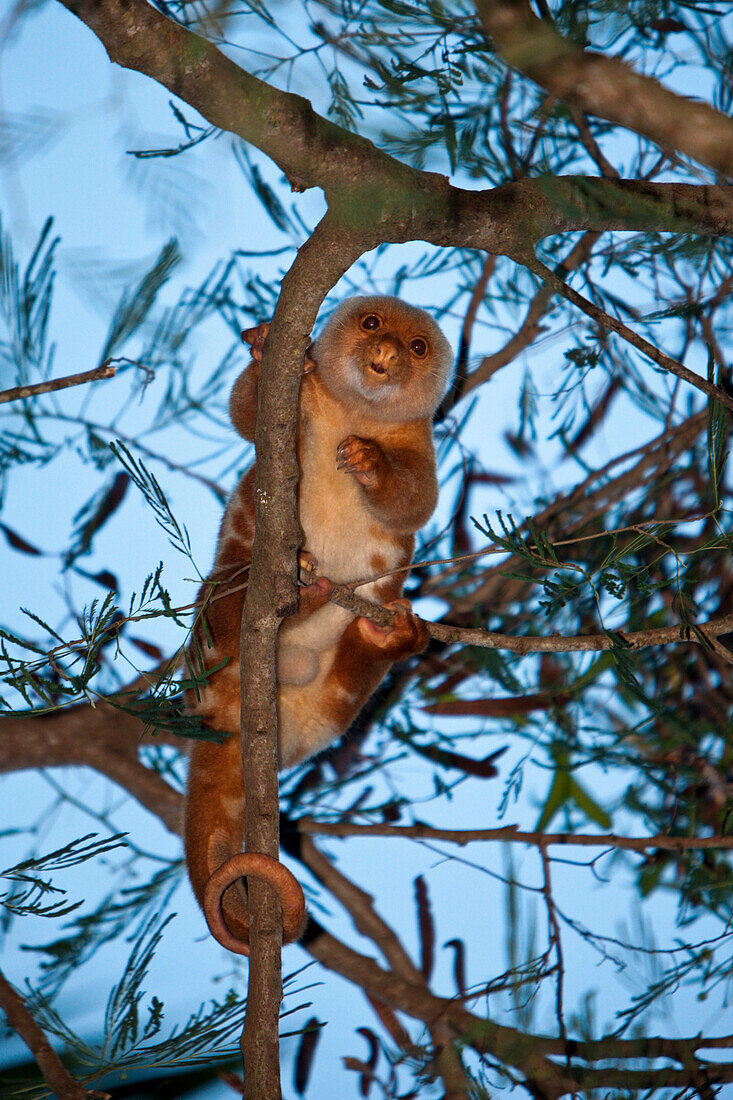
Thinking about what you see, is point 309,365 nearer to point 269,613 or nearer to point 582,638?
point 269,613

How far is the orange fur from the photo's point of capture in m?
2.55

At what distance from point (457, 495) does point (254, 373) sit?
58.0 inches

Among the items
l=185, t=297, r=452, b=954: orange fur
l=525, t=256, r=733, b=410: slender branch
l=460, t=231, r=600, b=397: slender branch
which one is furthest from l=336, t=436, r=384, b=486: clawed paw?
l=460, t=231, r=600, b=397: slender branch

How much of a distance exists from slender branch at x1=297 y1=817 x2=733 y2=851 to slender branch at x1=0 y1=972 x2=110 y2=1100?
60.3 inches

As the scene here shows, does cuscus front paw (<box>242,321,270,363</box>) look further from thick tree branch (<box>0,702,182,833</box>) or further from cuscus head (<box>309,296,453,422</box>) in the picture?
thick tree branch (<box>0,702,182,833</box>)

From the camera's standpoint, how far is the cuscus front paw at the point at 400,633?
2.58m

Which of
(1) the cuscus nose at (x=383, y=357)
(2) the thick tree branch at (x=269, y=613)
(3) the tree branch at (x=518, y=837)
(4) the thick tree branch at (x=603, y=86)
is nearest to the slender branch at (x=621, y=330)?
(2) the thick tree branch at (x=269, y=613)

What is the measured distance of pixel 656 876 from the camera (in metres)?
3.45

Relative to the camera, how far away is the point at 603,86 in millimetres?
1134

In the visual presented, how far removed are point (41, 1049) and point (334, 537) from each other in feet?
4.88

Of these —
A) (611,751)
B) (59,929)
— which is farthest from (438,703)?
(59,929)

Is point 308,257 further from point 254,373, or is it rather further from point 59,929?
point 59,929

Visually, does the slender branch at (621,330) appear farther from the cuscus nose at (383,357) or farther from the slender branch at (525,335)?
the slender branch at (525,335)

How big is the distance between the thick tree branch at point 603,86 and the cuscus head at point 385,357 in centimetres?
144
